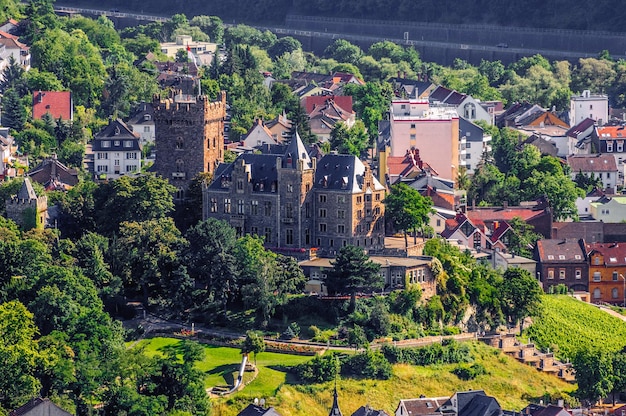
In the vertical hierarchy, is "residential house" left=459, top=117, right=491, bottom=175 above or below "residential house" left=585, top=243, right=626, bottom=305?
above

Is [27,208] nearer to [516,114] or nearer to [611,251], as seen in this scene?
[611,251]

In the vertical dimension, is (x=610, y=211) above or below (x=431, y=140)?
below

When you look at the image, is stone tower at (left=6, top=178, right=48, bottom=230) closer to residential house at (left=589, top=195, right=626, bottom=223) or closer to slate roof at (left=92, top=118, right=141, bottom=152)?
slate roof at (left=92, top=118, right=141, bottom=152)

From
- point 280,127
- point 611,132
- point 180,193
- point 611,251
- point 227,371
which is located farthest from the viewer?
point 611,132

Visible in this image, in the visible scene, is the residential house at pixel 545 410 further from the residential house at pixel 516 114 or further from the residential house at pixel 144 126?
the residential house at pixel 516 114

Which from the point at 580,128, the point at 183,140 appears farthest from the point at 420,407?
the point at 580,128

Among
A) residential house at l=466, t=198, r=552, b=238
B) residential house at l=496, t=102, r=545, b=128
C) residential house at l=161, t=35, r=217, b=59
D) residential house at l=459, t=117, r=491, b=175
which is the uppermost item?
residential house at l=161, t=35, r=217, b=59

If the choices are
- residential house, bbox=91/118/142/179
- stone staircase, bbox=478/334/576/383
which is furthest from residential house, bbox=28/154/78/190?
stone staircase, bbox=478/334/576/383
